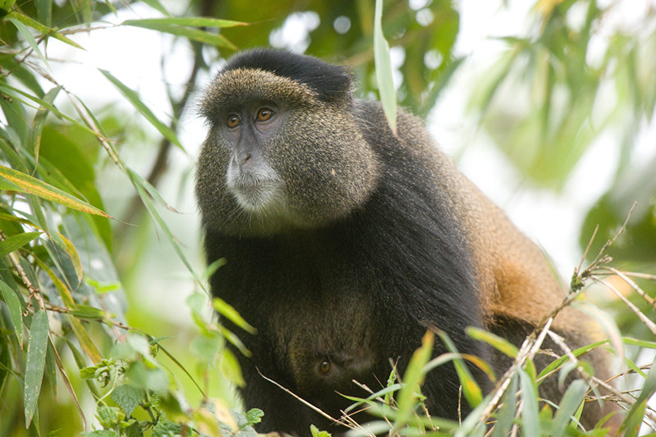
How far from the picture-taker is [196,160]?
13.2ft

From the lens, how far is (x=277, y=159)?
140 inches

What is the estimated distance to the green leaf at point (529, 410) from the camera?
1779mm

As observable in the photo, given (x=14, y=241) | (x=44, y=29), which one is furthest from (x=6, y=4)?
(x=14, y=241)

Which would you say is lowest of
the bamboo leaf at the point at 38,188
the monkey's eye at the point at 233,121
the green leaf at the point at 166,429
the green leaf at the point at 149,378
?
the green leaf at the point at 166,429

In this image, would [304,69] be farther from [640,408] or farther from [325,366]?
[640,408]

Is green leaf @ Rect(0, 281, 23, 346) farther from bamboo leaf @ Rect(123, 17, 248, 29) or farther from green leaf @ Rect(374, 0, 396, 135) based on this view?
green leaf @ Rect(374, 0, 396, 135)

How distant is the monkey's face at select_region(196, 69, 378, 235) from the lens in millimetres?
3535

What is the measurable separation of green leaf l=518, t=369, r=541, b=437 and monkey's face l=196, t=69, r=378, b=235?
1.81m

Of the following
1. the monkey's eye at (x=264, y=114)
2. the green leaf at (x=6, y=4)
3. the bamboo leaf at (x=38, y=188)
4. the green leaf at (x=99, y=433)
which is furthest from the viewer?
the monkey's eye at (x=264, y=114)

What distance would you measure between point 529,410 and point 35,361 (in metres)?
1.66

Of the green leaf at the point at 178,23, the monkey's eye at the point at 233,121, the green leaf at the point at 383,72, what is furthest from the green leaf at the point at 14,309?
the monkey's eye at the point at 233,121

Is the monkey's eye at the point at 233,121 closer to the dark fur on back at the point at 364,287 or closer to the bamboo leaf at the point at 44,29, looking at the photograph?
the dark fur on back at the point at 364,287

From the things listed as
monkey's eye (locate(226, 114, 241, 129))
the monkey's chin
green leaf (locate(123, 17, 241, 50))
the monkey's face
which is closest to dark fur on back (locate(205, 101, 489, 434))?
the monkey's face

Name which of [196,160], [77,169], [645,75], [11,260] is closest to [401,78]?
[645,75]
